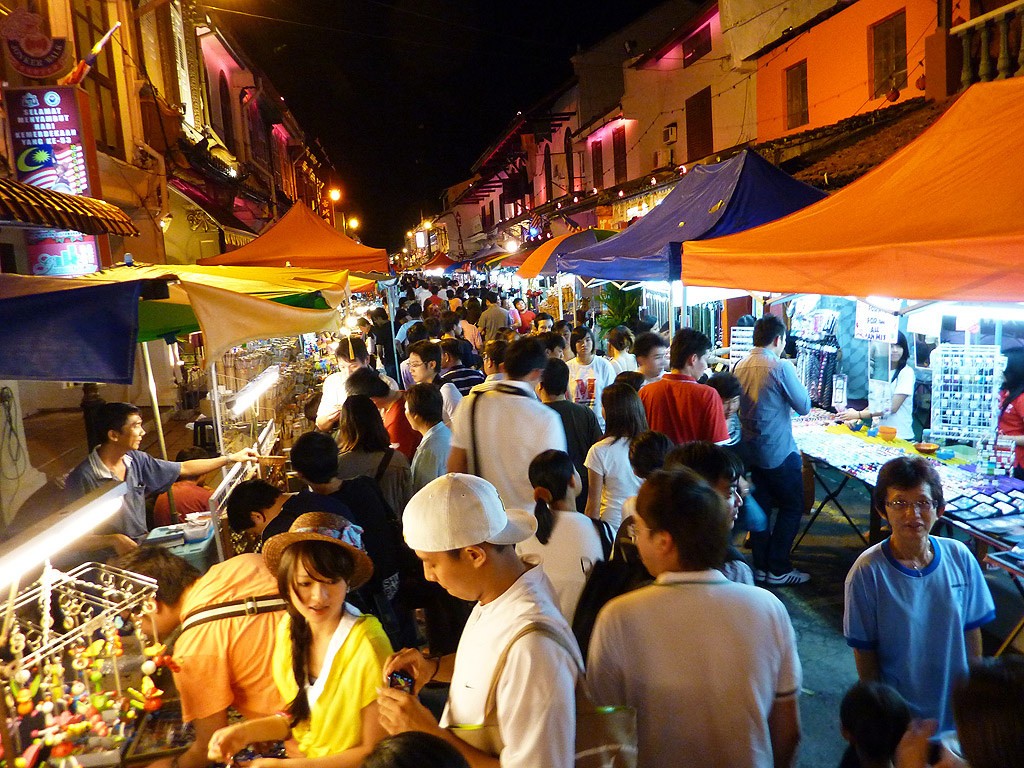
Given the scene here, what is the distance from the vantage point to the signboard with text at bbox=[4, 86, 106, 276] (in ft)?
26.8

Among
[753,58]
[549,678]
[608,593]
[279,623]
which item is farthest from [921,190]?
[753,58]

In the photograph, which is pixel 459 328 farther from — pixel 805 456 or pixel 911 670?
pixel 911 670

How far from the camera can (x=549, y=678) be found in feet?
5.66

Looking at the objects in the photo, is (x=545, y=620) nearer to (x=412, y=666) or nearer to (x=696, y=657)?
(x=696, y=657)

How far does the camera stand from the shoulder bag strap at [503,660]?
177 centimetres

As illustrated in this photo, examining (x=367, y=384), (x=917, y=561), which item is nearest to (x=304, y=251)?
(x=367, y=384)

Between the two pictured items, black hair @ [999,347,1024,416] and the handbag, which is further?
black hair @ [999,347,1024,416]

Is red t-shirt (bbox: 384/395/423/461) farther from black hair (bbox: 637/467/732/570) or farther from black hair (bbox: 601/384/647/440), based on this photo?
black hair (bbox: 637/467/732/570)

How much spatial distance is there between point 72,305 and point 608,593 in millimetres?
2278

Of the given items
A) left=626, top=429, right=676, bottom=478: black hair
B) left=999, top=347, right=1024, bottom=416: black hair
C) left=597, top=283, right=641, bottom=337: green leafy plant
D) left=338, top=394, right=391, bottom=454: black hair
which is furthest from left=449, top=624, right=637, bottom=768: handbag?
left=597, top=283, right=641, bottom=337: green leafy plant

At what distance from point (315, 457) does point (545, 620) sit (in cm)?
228

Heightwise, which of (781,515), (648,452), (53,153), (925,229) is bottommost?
(781,515)

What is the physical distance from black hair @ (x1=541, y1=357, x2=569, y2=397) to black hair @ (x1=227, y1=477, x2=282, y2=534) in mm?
2128

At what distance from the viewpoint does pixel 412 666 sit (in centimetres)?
223
